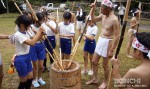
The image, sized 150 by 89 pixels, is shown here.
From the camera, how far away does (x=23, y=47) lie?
3.77 metres

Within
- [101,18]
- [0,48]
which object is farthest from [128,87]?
[0,48]

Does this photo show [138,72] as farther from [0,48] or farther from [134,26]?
[0,48]

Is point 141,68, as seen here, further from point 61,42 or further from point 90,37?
point 61,42

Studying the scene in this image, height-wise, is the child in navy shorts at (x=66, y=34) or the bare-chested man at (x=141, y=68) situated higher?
the bare-chested man at (x=141, y=68)

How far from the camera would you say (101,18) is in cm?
484

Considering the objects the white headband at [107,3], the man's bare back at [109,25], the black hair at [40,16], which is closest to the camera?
the white headband at [107,3]

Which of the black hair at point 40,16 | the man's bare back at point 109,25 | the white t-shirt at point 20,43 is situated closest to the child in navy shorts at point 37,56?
the black hair at point 40,16

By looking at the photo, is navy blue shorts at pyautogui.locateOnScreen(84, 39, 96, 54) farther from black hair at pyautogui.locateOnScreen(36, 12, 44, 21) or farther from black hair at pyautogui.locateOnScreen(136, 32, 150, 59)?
black hair at pyautogui.locateOnScreen(136, 32, 150, 59)

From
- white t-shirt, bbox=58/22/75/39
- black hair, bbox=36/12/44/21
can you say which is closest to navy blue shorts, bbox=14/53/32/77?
black hair, bbox=36/12/44/21

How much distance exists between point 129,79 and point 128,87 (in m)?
0.13

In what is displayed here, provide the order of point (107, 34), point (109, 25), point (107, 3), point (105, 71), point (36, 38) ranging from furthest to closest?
point (105, 71) → point (107, 34) → point (109, 25) → point (107, 3) → point (36, 38)

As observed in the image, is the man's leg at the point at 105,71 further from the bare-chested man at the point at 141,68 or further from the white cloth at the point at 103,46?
the bare-chested man at the point at 141,68

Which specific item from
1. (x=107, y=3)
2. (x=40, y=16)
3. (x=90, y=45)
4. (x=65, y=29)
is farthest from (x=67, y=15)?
(x=107, y=3)

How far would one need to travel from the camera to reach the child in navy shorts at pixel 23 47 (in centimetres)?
358
